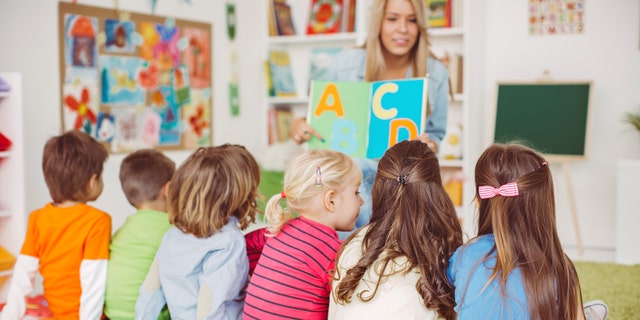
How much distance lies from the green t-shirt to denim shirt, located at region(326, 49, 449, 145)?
92 cm

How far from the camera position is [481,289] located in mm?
1495

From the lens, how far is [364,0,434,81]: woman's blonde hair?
2498mm

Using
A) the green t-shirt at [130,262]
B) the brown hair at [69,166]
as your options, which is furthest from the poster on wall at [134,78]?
the green t-shirt at [130,262]

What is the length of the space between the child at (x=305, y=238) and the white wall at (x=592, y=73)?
306 cm

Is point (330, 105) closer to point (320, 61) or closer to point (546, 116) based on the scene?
point (546, 116)

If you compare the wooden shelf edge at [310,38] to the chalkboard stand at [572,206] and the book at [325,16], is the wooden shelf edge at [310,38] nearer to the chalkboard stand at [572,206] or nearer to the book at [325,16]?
the book at [325,16]

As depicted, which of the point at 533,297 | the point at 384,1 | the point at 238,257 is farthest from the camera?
the point at 384,1

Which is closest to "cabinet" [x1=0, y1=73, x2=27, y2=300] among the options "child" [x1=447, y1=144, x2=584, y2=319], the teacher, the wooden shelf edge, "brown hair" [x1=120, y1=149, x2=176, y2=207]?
"brown hair" [x1=120, y1=149, x2=176, y2=207]

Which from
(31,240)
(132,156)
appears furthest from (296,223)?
(31,240)

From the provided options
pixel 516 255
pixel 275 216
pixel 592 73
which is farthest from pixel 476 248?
pixel 592 73

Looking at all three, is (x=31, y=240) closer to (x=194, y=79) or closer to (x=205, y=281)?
(x=205, y=281)

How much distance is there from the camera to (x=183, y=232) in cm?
200

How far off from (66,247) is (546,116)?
3.29 m

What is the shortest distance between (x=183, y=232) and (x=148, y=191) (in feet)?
1.19
